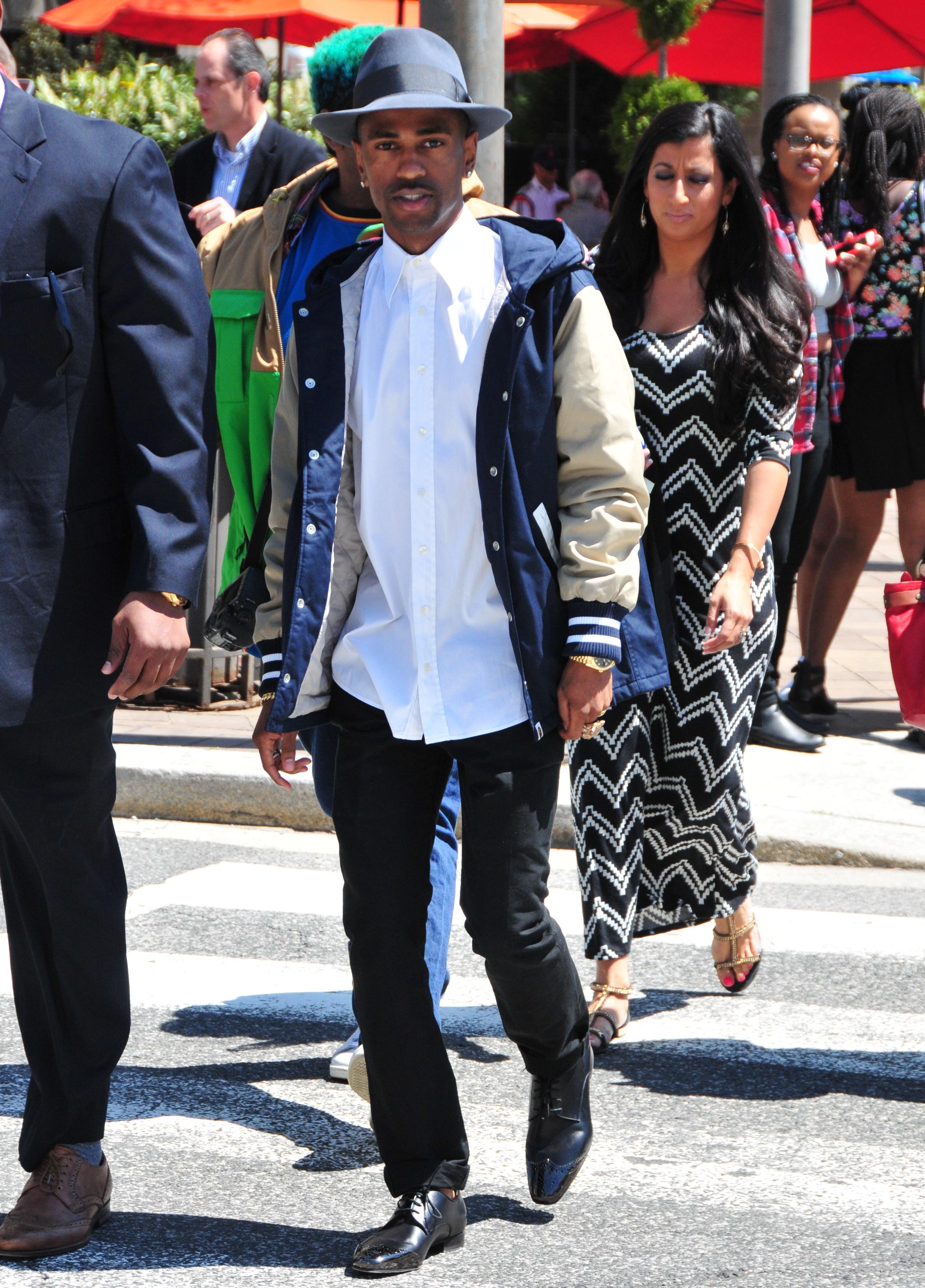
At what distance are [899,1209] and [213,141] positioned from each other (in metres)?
5.51

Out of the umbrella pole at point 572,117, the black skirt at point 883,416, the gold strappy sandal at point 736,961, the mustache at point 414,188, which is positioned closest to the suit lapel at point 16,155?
the mustache at point 414,188

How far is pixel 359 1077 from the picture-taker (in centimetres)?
354

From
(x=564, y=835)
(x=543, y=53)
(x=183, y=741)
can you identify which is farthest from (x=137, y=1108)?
(x=543, y=53)

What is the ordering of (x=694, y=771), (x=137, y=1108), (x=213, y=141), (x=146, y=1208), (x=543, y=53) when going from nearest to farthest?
1. (x=146, y=1208)
2. (x=137, y=1108)
3. (x=694, y=771)
4. (x=213, y=141)
5. (x=543, y=53)

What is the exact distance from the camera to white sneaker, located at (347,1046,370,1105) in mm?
3529

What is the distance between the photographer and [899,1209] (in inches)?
129

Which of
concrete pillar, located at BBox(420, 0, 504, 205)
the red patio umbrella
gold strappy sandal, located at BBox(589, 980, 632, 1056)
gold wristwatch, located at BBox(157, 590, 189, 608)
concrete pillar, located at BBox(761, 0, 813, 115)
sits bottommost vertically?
gold strappy sandal, located at BBox(589, 980, 632, 1056)

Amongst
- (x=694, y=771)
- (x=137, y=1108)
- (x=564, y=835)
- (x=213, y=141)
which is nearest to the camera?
(x=137, y=1108)

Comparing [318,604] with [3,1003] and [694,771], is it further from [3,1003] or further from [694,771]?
[3,1003]

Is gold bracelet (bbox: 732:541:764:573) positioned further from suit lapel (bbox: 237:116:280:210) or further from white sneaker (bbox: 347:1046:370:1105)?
suit lapel (bbox: 237:116:280:210)

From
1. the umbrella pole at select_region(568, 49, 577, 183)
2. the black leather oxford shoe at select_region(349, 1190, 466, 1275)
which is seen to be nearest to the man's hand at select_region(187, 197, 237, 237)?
the black leather oxford shoe at select_region(349, 1190, 466, 1275)

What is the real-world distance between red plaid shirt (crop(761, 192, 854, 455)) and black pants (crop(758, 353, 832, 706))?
5cm

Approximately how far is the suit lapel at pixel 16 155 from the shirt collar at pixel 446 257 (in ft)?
1.94

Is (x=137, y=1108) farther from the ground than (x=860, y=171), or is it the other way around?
(x=860, y=171)
